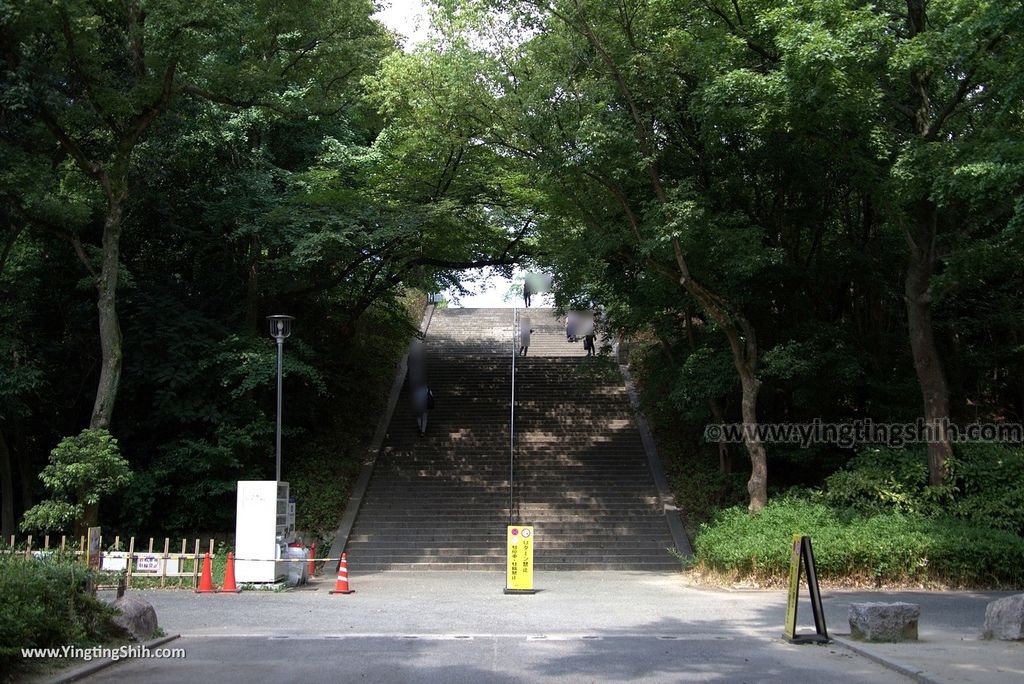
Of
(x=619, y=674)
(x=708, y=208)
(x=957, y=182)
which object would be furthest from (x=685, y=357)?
(x=619, y=674)

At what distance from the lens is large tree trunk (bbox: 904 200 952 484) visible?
655 inches

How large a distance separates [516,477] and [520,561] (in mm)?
9164

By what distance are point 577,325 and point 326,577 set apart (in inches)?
532

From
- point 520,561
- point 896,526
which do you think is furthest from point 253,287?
point 896,526

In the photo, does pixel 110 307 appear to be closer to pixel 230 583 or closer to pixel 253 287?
pixel 253 287

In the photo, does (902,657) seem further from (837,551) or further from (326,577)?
(326,577)

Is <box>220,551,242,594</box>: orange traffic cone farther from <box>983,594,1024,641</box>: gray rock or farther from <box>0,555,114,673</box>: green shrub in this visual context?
<box>983,594,1024,641</box>: gray rock

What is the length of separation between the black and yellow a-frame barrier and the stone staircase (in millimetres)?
9985

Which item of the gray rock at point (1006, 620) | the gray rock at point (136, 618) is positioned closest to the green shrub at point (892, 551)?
the gray rock at point (1006, 620)

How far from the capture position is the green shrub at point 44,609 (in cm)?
688

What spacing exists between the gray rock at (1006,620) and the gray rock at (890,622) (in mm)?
843

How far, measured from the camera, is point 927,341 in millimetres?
16859

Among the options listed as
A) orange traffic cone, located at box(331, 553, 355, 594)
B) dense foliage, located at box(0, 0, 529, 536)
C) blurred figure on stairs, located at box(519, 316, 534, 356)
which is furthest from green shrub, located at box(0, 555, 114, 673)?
blurred figure on stairs, located at box(519, 316, 534, 356)

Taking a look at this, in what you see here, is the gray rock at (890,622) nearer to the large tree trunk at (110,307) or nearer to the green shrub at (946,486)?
the green shrub at (946,486)
